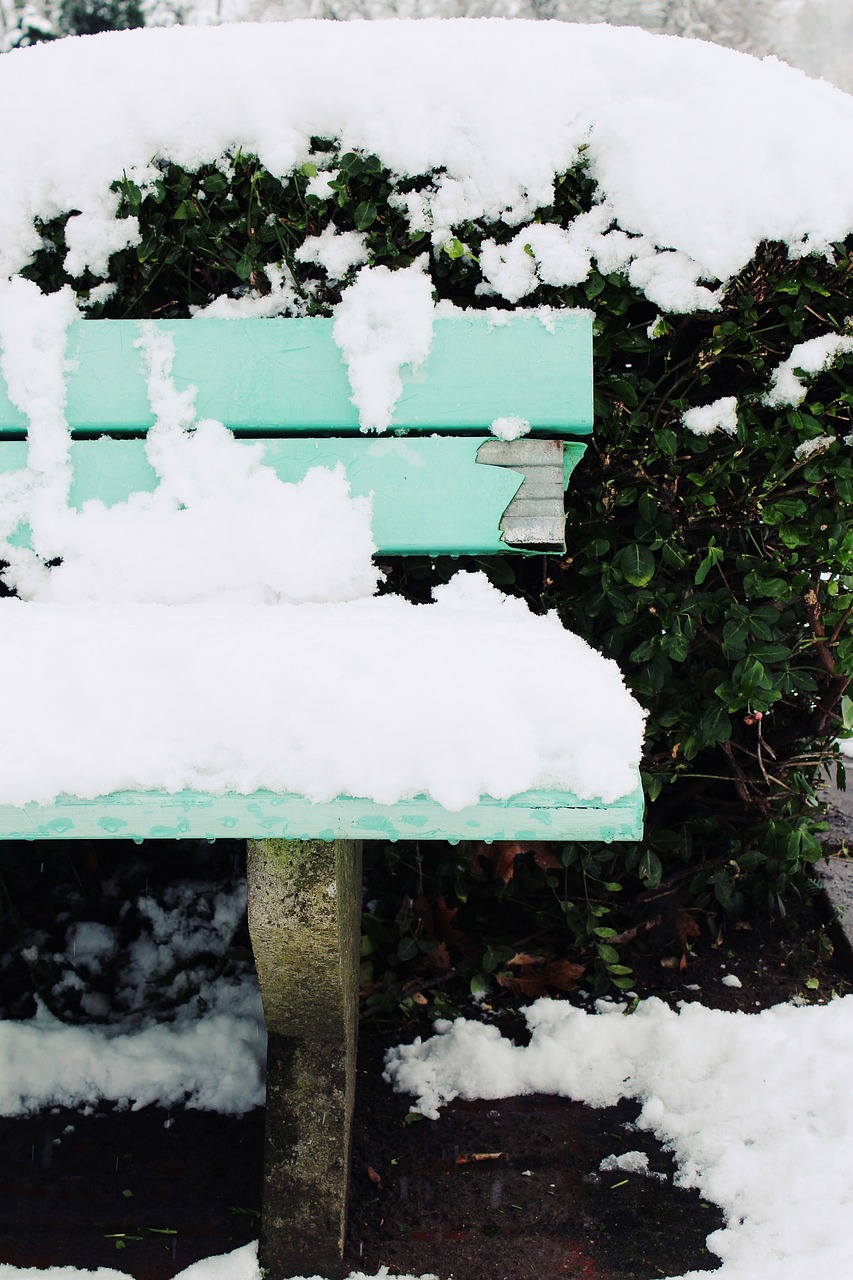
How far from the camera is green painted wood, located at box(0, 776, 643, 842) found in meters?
0.95

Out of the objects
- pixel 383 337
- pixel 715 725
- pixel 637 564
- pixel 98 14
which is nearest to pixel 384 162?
pixel 383 337

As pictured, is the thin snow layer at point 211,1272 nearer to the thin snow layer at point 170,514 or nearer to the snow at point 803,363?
the thin snow layer at point 170,514

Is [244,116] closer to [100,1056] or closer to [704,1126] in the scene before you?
[100,1056]

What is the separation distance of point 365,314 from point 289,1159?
1.18 metres

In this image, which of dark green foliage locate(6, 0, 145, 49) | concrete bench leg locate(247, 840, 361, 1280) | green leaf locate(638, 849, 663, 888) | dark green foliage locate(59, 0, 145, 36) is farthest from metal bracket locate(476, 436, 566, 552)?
dark green foliage locate(59, 0, 145, 36)

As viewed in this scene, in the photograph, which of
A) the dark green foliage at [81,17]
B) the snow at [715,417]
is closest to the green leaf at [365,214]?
the snow at [715,417]

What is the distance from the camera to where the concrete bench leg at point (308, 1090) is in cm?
124

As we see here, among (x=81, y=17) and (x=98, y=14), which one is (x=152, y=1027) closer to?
(x=98, y=14)

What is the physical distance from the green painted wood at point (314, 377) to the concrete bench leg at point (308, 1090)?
25.2 inches

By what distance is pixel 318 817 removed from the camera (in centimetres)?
96

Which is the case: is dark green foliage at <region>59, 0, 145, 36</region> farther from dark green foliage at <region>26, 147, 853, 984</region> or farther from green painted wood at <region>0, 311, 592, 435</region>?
green painted wood at <region>0, 311, 592, 435</region>

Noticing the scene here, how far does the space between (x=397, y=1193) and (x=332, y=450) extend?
3.58 ft

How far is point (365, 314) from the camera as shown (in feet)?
4.79

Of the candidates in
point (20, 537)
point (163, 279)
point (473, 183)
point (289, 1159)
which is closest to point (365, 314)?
point (473, 183)
